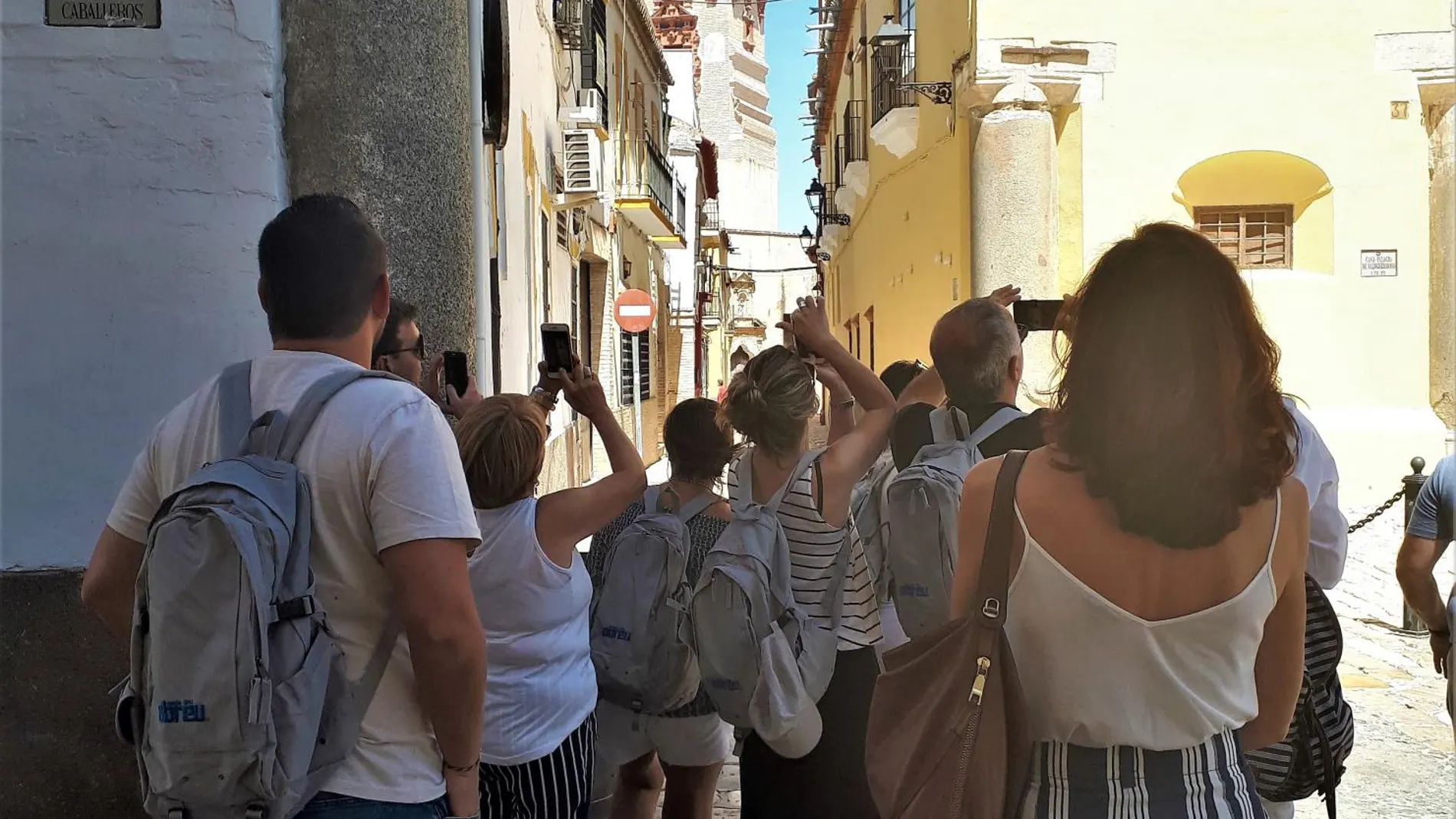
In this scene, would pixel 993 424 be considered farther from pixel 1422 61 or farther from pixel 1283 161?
pixel 1422 61

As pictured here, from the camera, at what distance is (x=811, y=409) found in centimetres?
307

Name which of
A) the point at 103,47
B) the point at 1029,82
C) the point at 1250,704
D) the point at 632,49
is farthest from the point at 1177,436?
the point at 632,49

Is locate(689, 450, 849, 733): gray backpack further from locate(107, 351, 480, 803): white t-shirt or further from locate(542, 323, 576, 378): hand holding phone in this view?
locate(107, 351, 480, 803): white t-shirt

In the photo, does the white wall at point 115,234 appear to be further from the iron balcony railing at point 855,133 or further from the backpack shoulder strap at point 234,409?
the iron balcony railing at point 855,133

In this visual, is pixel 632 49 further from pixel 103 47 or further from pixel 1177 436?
pixel 1177 436

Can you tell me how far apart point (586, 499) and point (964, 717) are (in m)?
1.23

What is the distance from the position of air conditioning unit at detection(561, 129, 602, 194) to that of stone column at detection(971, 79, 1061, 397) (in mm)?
4467

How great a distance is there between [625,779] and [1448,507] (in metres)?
2.51

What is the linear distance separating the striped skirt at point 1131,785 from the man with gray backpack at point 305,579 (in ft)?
2.94

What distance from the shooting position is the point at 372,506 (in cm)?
178

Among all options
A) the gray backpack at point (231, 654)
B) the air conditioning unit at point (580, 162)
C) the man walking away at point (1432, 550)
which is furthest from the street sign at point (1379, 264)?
the gray backpack at point (231, 654)

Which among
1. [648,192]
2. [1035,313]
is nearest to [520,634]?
[1035,313]

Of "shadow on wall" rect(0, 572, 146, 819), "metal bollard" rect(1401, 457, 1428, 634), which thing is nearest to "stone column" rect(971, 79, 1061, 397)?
"metal bollard" rect(1401, 457, 1428, 634)

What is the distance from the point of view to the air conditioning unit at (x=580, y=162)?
42.4 ft
